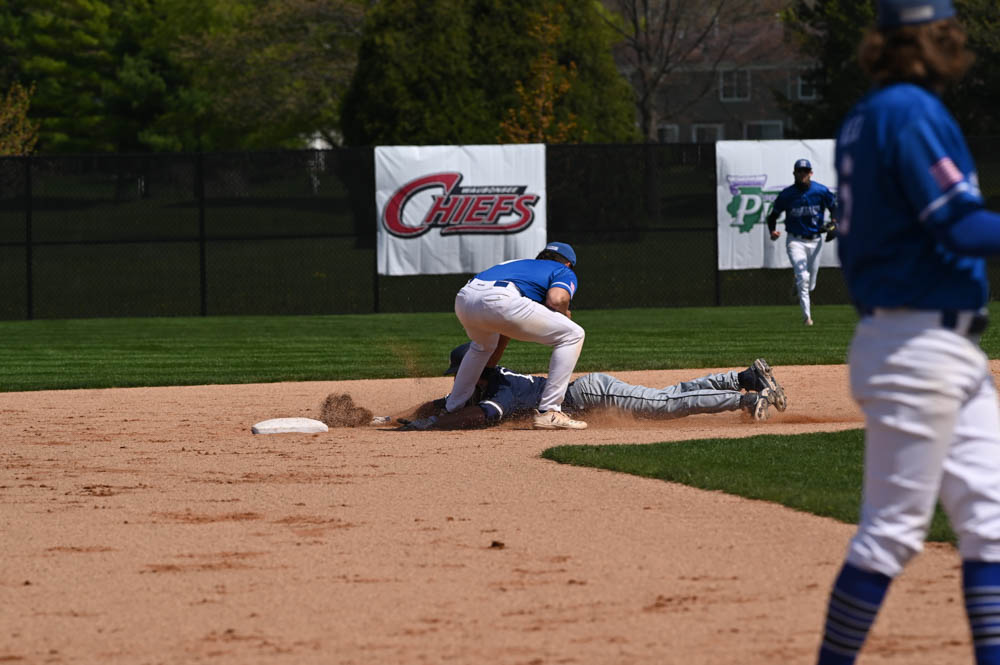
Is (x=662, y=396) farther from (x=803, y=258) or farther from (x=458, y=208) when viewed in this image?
(x=458, y=208)

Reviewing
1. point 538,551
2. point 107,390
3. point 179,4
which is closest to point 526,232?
point 107,390

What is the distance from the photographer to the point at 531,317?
8.95m

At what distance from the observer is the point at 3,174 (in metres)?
22.4

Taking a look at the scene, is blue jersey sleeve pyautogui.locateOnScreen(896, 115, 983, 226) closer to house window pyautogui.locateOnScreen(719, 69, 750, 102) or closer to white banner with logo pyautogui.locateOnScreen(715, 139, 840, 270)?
white banner with logo pyautogui.locateOnScreen(715, 139, 840, 270)

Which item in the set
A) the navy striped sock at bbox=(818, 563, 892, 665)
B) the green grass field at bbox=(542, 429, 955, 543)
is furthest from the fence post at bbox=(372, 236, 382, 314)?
the navy striped sock at bbox=(818, 563, 892, 665)

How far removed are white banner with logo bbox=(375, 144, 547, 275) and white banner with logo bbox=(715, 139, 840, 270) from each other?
9.46 feet

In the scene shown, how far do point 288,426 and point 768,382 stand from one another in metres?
3.24

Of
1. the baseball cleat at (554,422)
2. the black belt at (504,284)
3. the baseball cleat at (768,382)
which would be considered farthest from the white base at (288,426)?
the baseball cleat at (768,382)

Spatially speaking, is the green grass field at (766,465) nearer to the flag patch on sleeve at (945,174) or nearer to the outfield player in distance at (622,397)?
the outfield player in distance at (622,397)

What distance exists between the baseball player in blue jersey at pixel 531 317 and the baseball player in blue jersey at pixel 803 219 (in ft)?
30.3

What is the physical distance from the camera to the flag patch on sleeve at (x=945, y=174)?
10.5 feet

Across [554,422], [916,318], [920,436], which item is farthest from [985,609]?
[554,422]

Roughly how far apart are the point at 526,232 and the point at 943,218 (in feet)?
62.4

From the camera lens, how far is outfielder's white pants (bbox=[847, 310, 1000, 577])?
3.29 meters
